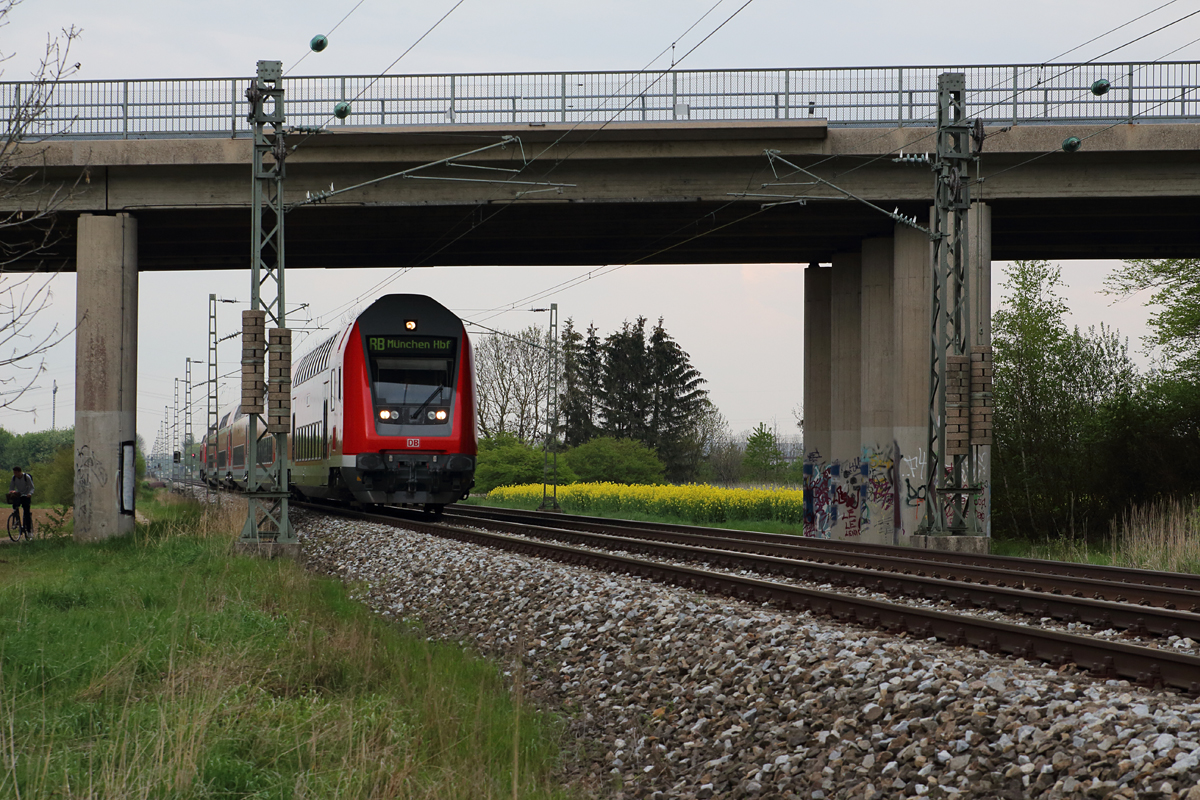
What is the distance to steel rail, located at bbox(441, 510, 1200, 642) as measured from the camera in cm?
958

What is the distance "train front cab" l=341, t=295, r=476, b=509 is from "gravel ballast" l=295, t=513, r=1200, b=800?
10.2m

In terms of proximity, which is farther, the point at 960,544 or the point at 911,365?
the point at 911,365

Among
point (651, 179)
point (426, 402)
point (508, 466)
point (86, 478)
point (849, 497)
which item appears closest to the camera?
point (426, 402)

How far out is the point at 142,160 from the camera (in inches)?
885

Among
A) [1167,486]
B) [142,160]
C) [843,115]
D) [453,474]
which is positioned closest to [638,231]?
[843,115]

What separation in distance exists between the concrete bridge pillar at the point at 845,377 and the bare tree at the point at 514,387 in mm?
36658

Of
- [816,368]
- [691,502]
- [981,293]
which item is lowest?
[691,502]

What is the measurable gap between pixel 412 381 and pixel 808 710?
15.9m

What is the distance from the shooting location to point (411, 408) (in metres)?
21.9

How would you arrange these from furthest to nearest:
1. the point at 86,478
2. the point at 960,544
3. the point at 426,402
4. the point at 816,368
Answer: the point at 816,368
the point at 86,478
the point at 426,402
the point at 960,544

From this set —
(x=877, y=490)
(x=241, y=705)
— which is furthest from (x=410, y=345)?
(x=241, y=705)

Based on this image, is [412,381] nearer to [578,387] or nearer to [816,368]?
[816,368]

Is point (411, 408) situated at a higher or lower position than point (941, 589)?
higher

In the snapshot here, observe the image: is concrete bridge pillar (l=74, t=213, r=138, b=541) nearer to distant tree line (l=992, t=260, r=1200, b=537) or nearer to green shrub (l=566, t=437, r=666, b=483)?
distant tree line (l=992, t=260, r=1200, b=537)
